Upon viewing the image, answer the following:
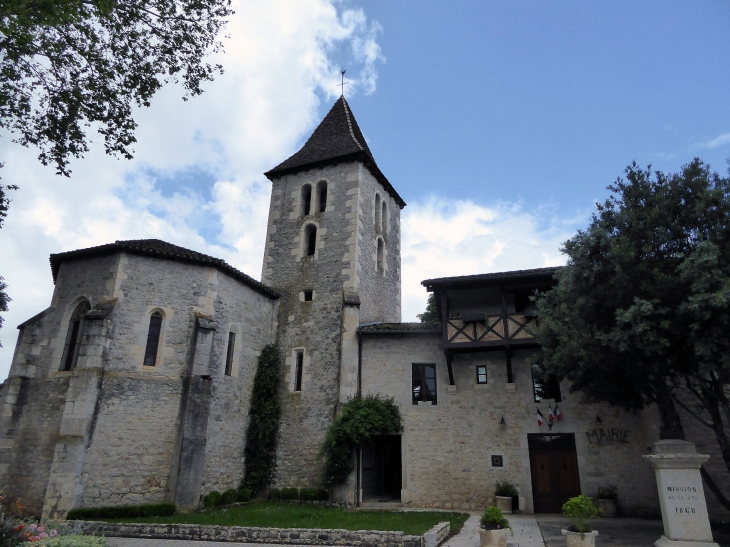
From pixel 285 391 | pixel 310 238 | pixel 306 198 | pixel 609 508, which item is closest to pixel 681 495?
pixel 609 508

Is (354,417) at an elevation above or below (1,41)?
below

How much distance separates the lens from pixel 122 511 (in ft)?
40.8

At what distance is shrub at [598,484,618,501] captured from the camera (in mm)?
13438

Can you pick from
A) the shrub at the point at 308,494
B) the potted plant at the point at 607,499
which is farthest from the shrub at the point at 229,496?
the potted plant at the point at 607,499

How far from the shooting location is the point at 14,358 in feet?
46.6

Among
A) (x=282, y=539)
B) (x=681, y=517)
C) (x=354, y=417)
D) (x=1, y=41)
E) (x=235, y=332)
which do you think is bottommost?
(x=282, y=539)

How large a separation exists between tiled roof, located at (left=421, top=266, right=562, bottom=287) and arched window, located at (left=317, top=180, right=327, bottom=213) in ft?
23.5

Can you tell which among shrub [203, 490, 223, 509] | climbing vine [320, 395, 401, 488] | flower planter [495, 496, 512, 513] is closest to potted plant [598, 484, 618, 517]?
flower planter [495, 496, 512, 513]

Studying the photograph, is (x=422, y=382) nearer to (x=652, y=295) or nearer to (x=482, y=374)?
(x=482, y=374)

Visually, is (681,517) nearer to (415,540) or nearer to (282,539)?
(415,540)

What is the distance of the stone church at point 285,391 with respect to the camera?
43.4 feet

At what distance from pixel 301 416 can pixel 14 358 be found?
8.98 m

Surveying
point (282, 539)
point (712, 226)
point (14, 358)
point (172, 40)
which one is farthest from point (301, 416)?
point (712, 226)

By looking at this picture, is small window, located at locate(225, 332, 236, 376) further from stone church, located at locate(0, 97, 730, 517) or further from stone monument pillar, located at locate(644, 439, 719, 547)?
stone monument pillar, located at locate(644, 439, 719, 547)
